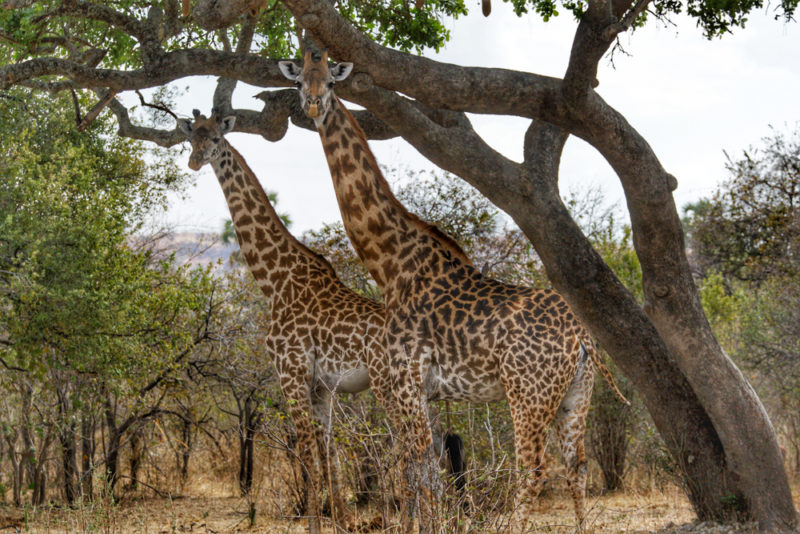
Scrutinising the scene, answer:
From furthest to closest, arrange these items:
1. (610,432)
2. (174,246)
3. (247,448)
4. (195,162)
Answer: (174,246) < (610,432) < (247,448) < (195,162)

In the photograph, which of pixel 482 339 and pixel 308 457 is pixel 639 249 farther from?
pixel 308 457

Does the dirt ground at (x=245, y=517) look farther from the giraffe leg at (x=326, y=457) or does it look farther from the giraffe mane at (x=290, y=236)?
the giraffe mane at (x=290, y=236)

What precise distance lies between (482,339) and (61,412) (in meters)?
5.09

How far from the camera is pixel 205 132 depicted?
8.20m

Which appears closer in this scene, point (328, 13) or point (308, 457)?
point (328, 13)

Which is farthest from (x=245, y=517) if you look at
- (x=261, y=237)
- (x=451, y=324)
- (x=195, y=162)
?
(x=195, y=162)

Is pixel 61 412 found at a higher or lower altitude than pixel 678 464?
higher

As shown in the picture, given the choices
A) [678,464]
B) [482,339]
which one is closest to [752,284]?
[678,464]

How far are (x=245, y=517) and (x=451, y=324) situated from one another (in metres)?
3.27

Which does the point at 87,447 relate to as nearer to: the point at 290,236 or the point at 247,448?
the point at 247,448

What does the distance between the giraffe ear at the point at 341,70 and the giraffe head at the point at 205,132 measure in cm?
158

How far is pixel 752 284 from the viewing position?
55.7 ft

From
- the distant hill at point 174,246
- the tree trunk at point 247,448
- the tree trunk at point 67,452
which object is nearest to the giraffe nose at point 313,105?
the distant hill at point 174,246

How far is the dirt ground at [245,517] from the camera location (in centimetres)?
725
